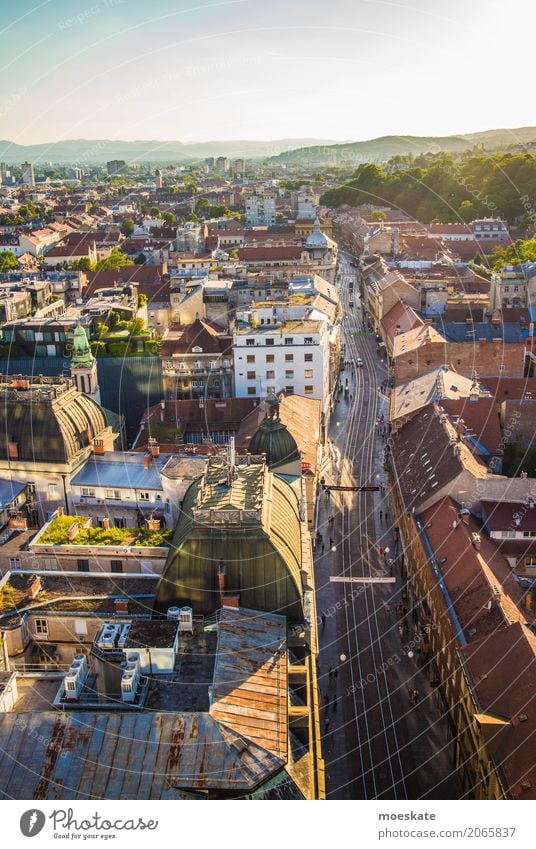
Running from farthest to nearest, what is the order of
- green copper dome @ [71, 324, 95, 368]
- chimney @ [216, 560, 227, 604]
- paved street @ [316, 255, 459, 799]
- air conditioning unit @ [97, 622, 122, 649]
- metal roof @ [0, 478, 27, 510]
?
1. green copper dome @ [71, 324, 95, 368]
2. metal roof @ [0, 478, 27, 510]
3. paved street @ [316, 255, 459, 799]
4. chimney @ [216, 560, 227, 604]
5. air conditioning unit @ [97, 622, 122, 649]

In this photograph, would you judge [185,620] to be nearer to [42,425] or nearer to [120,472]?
[120,472]

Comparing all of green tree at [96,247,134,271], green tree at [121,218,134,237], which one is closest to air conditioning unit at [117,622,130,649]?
green tree at [96,247,134,271]

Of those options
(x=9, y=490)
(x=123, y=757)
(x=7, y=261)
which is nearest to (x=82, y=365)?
(x=9, y=490)

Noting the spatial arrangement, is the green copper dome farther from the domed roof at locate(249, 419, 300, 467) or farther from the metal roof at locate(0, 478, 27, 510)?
the domed roof at locate(249, 419, 300, 467)

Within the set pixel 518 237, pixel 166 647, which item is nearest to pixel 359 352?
pixel 518 237

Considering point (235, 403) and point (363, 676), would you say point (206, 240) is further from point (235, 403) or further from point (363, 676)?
point (363, 676)

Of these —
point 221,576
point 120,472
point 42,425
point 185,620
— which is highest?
point 42,425
